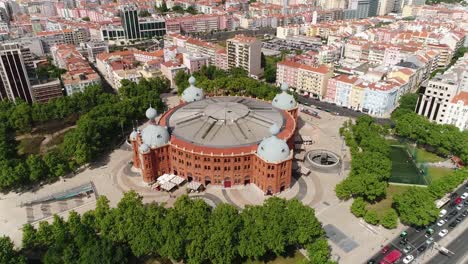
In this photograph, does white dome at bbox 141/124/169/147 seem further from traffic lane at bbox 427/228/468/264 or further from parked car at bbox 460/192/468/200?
parked car at bbox 460/192/468/200

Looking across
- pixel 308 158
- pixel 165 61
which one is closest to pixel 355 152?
pixel 308 158

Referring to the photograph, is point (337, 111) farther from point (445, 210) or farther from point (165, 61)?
point (165, 61)

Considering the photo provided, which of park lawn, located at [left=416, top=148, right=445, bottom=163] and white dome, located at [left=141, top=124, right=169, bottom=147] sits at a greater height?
white dome, located at [left=141, top=124, right=169, bottom=147]

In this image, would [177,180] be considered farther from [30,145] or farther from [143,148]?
[30,145]

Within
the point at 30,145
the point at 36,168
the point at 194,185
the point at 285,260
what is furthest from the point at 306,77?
the point at 30,145

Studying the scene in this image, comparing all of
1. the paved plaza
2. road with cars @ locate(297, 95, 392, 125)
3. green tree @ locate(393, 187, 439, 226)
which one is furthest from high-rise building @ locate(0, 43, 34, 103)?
green tree @ locate(393, 187, 439, 226)
